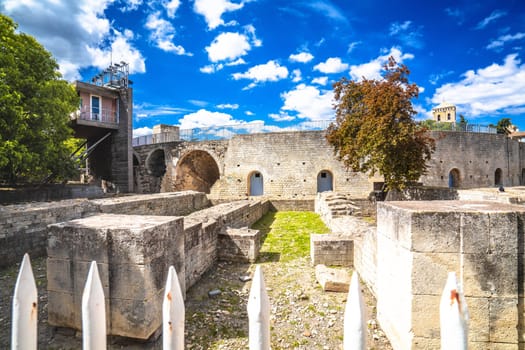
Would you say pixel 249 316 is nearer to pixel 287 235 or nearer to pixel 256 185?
pixel 287 235

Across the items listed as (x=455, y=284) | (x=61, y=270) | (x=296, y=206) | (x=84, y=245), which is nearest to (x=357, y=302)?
(x=455, y=284)

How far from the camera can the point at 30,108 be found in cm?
1116

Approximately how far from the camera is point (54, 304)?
9.57 feet

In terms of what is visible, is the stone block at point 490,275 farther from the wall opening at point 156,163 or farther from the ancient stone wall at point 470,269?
the wall opening at point 156,163

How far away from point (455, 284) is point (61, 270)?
3666mm

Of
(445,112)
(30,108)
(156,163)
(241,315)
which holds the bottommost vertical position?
(241,315)

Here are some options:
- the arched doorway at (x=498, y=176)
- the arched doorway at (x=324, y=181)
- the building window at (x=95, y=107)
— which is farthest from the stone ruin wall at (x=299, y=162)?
the building window at (x=95, y=107)

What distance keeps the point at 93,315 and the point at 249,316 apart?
981mm

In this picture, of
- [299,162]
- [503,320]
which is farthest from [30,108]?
[503,320]

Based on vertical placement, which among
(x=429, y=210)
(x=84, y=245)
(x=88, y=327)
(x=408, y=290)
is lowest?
(x=408, y=290)

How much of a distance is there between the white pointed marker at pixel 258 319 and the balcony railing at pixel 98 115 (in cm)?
1960

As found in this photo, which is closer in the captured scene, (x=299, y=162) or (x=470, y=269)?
(x=470, y=269)

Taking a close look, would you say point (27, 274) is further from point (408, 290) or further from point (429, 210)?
point (429, 210)

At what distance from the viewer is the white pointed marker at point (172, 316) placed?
1451mm
